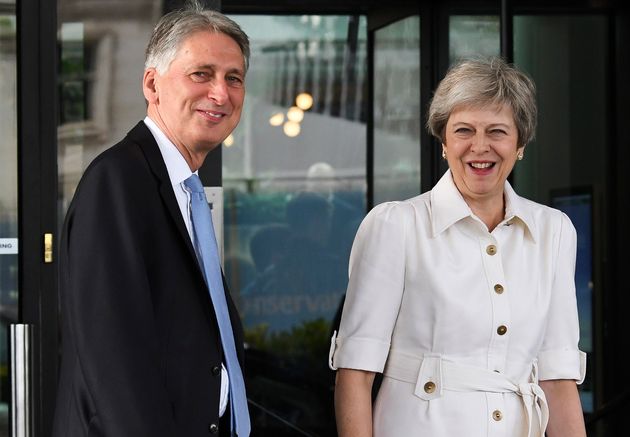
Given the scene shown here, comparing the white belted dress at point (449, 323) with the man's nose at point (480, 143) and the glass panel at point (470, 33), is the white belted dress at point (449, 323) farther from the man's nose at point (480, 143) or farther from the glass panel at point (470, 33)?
the glass panel at point (470, 33)

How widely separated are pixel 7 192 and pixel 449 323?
1.59 m

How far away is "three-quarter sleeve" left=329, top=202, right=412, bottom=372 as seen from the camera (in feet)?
9.45

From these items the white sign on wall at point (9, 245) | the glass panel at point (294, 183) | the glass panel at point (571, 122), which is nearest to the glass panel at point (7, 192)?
the white sign on wall at point (9, 245)

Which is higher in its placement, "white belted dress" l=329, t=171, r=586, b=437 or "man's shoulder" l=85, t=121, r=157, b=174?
"man's shoulder" l=85, t=121, r=157, b=174

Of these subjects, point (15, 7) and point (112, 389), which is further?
point (15, 7)

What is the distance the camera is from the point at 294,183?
9.73 meters

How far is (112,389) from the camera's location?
2148 mm

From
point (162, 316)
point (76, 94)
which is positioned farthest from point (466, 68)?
point (76, 94)

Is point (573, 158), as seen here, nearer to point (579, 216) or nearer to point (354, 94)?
point (579, 216)

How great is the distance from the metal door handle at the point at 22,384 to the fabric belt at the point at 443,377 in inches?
52.4

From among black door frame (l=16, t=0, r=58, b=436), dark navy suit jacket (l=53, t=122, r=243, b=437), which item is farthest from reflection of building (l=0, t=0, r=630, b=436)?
dark navy suit jacket (l=53, t=122, r=243, b=437)

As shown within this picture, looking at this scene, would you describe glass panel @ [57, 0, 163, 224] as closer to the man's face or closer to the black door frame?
the black door frame

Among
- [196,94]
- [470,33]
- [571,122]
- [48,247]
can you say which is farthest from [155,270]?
[470,33]

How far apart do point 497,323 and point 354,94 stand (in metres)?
6.96
